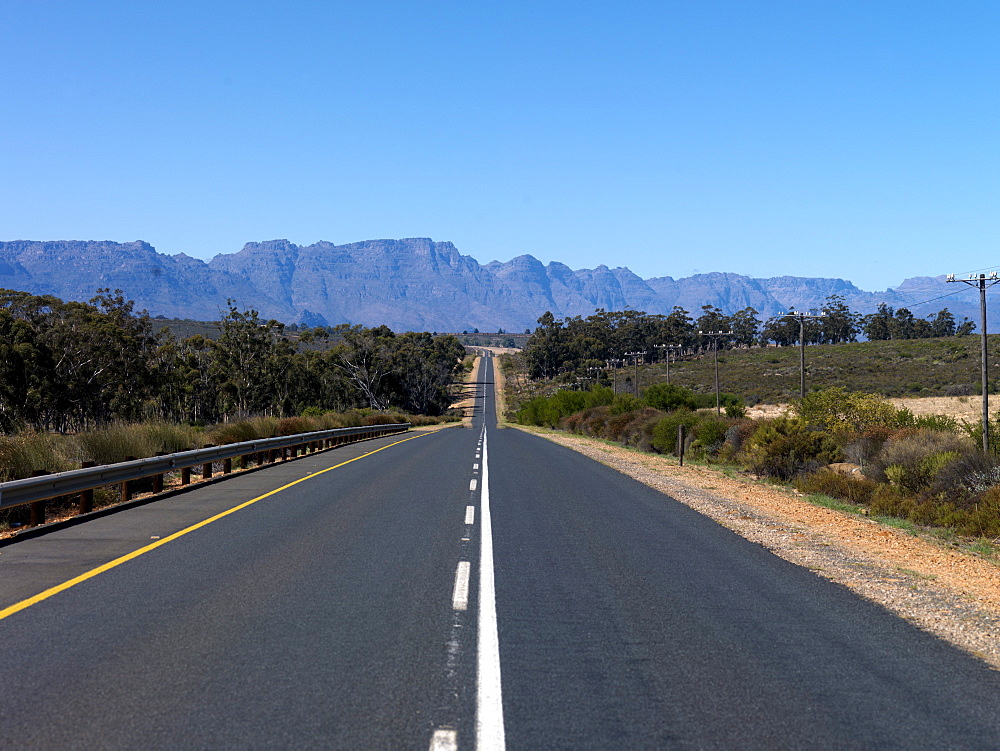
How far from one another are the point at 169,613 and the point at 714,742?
4.37m

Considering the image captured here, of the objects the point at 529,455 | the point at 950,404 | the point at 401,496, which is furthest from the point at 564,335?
the point at 401,496

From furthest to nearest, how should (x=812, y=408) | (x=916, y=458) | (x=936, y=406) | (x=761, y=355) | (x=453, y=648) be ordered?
1. (x=761, y=355)
2. (x=936, y=406)
3. (x=812, y=408)
4. (x=916, y=458)
5. (x=453, y=648)

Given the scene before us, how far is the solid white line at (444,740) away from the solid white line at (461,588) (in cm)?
262

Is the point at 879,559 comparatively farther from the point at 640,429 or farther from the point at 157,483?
the point at 640,429

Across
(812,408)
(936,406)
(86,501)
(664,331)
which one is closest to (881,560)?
(86,501)

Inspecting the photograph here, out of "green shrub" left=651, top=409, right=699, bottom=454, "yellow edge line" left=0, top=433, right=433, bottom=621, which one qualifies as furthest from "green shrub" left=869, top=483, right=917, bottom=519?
"green shrub" left=651, top=409, right=699, bottom=454

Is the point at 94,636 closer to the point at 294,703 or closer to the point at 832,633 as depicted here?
the point at 294,703

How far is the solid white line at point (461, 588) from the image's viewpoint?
7109 millimetres

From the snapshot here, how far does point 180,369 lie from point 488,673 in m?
69.0

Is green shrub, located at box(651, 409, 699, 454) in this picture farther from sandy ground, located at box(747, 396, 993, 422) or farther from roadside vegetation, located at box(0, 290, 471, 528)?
sandy ground, located at box(747, 396, 993, 422)

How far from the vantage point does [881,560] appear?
1004 cm

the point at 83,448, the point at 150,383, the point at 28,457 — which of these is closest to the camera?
the point at 28,457

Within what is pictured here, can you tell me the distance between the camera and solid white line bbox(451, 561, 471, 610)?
23.3 ft

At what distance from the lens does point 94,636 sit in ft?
19.7
